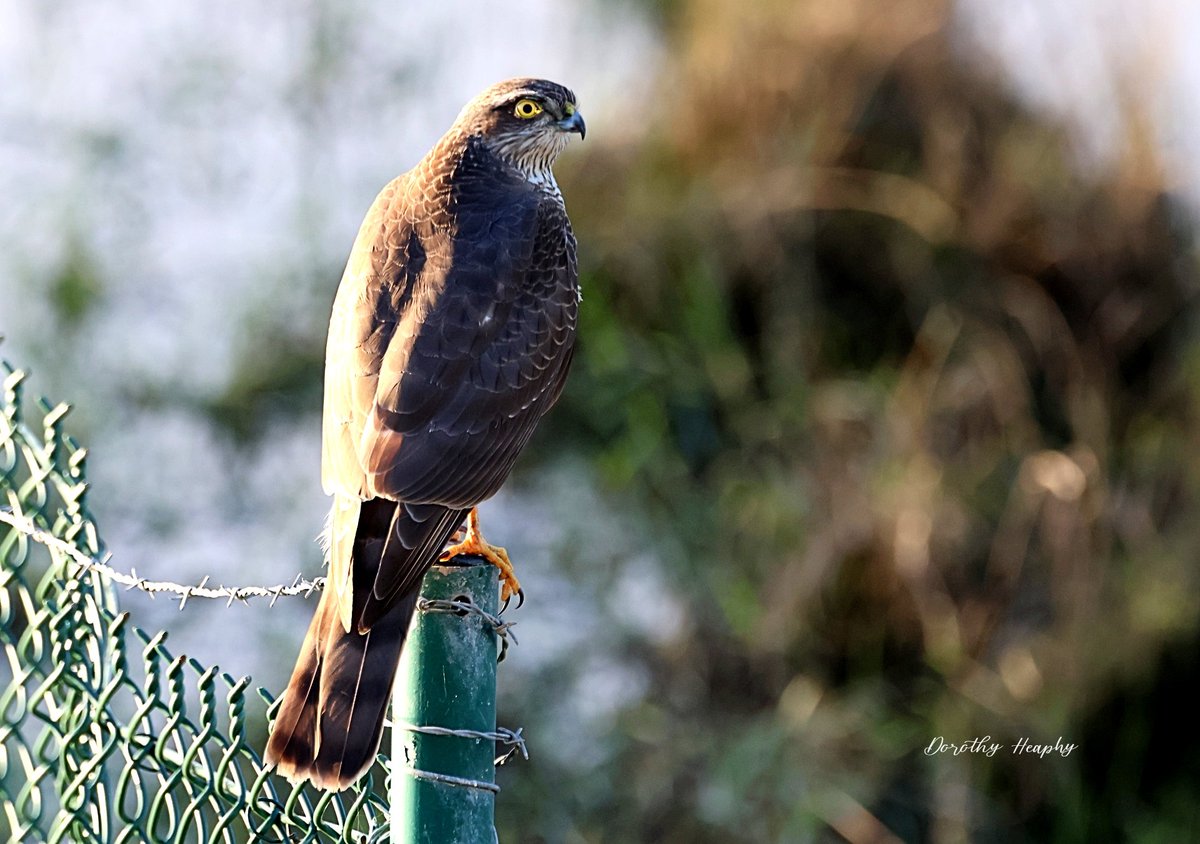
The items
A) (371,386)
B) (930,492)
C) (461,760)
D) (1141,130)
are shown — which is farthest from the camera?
Result: (1141,130)

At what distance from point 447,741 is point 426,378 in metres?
1.11

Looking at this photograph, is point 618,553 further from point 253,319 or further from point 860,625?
point 253,319

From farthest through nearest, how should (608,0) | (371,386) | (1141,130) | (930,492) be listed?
(608,0), (1141,130), (930,492), (371,386)

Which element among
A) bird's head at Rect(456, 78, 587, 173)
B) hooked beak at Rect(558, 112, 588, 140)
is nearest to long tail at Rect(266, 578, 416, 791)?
bird's head at Rect(456, 78, 587, 173)

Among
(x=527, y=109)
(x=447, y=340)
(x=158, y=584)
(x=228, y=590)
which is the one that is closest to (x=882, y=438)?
(x=527, y=109)

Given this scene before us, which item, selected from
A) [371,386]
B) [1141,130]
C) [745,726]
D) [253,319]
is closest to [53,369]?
[253,319]

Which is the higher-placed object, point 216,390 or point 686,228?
point 686,228

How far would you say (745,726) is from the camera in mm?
6516

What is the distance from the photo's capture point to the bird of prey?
2402mm

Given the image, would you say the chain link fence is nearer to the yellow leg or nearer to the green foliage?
the yellow leg

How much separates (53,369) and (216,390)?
0.73 metres

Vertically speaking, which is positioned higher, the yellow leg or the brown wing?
the brown wing

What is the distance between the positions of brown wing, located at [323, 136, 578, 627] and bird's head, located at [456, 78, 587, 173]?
0.41ft

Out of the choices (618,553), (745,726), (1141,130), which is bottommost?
(745,726)
